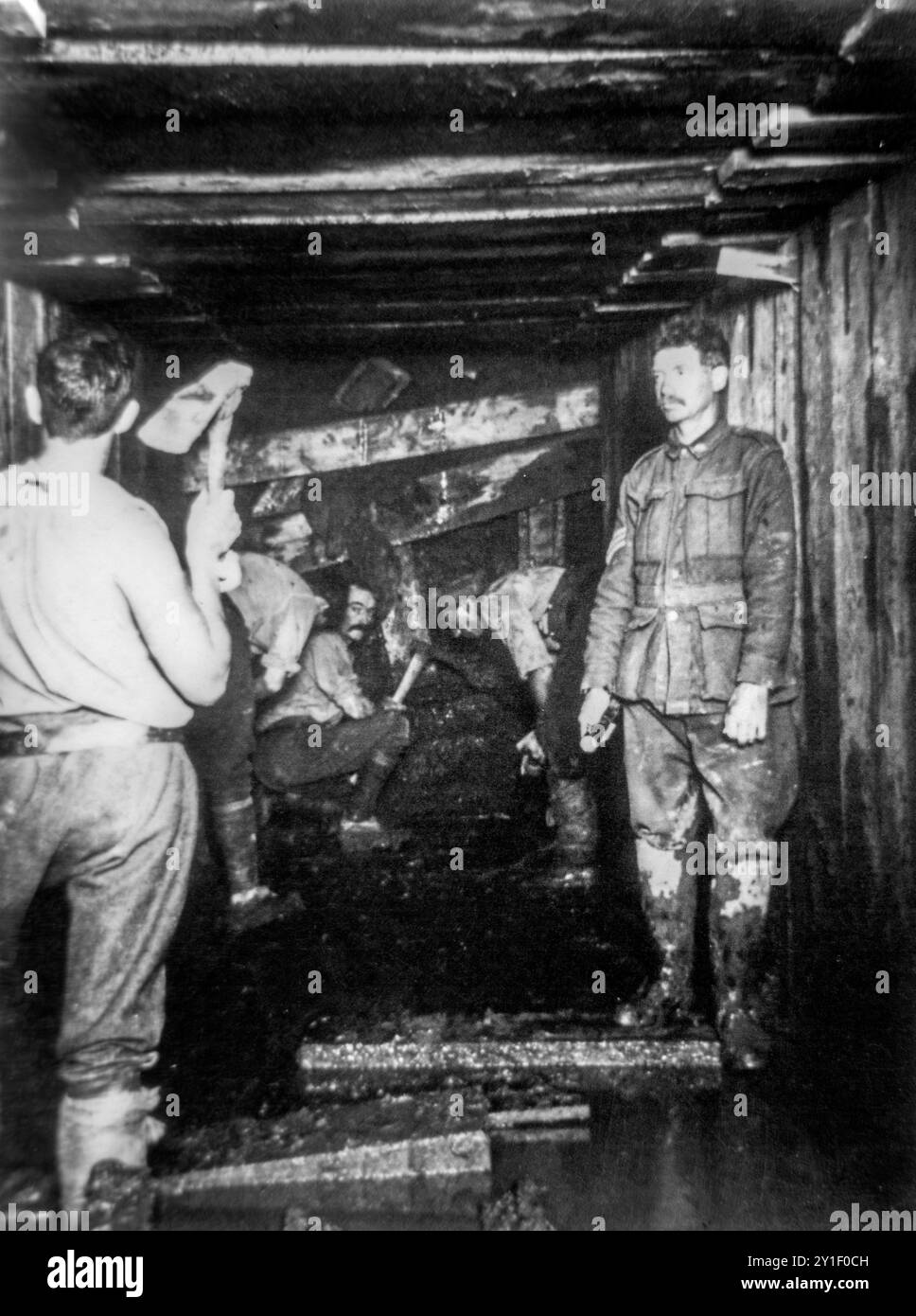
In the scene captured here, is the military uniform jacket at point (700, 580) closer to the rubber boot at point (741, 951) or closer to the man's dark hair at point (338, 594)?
the rubber boot at point (741, 951)

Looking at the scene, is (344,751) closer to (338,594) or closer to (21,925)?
(338,594)

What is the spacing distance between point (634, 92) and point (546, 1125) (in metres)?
3.22

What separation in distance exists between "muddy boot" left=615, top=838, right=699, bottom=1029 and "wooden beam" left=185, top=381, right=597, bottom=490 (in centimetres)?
161

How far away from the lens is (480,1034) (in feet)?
9.67

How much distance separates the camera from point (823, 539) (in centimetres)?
290

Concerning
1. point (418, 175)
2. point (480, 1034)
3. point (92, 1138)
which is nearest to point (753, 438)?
point (418, 175)

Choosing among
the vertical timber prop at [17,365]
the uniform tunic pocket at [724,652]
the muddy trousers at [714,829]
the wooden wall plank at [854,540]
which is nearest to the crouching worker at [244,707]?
the vertical timber prop at [17,365]

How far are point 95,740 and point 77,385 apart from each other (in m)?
1.19

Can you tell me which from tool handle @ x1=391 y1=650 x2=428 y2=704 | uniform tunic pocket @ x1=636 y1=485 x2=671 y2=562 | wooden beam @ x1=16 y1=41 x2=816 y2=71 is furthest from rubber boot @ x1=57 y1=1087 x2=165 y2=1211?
wooden beam @ x1=16 y1=41 x2=816 y2=71

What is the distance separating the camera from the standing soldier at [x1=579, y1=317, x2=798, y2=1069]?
9.49 ft

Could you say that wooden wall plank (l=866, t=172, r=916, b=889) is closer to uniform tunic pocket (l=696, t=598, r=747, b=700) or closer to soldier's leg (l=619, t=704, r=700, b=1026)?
uniform tunic pocket (l=696, t=598, r=747, b=700)

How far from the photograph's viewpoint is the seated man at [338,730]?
3064 mm
